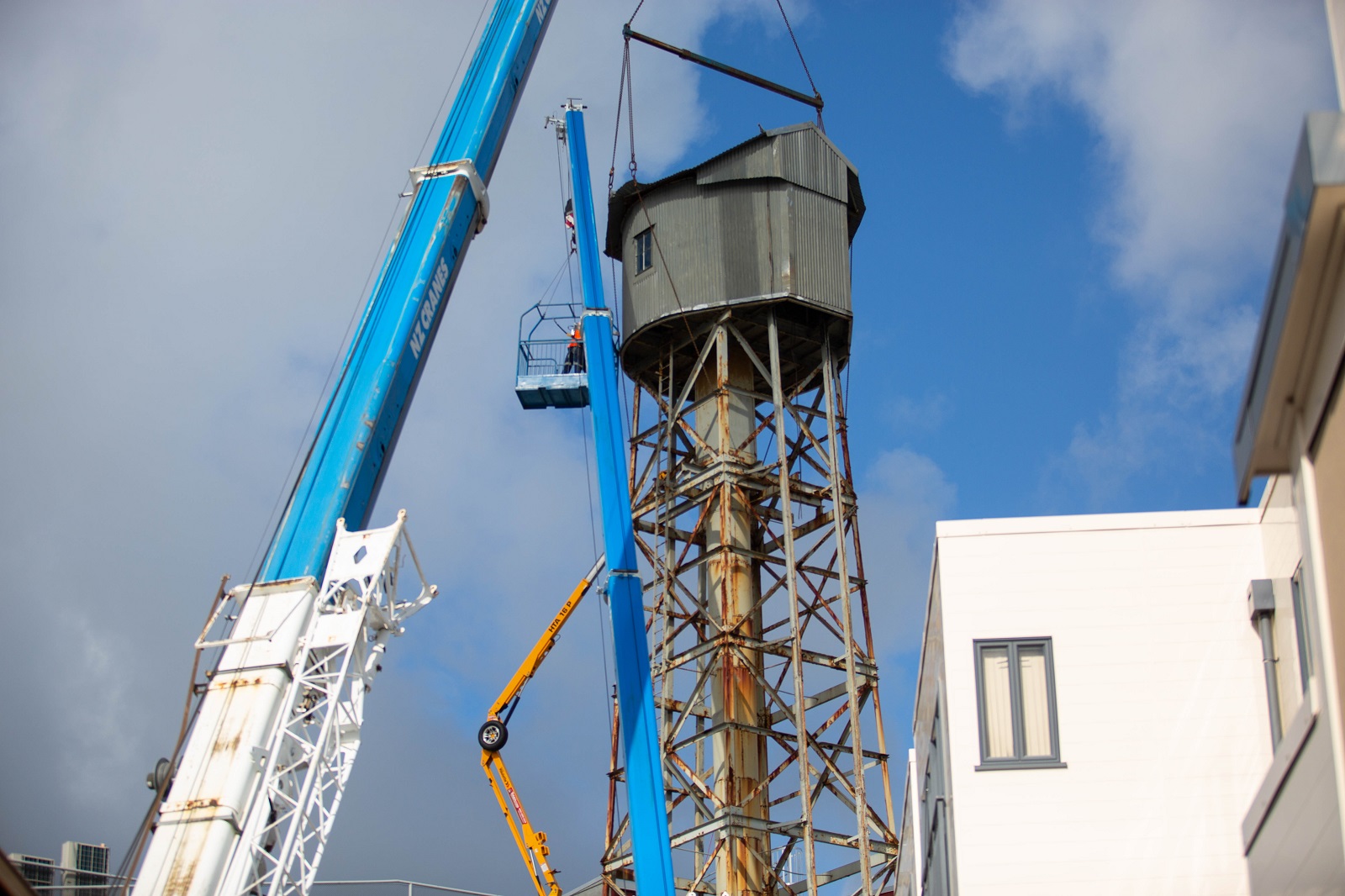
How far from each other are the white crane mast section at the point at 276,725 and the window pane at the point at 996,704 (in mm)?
8577

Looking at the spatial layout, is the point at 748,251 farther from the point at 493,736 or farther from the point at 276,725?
the point at 276,725

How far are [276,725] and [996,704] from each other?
29.3 ft

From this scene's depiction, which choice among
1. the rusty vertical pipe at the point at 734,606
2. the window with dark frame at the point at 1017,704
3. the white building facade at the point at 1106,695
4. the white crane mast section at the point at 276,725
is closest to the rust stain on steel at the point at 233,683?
the white crane mast section at the point at 276,725

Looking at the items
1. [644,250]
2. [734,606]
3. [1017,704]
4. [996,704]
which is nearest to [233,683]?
[996,704]

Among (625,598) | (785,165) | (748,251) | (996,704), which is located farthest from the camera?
(785,165)

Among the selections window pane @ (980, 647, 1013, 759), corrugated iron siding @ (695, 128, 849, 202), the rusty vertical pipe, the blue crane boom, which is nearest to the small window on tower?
corrugated iron siding @ (695, 128, 849, 202)

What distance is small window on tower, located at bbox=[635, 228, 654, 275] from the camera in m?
38.6

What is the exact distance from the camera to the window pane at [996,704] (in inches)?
651

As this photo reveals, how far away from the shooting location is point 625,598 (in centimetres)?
2667

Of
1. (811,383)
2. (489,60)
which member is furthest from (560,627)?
(489,60)

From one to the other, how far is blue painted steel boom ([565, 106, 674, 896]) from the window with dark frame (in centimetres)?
820

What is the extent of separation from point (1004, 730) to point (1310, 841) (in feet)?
24.7

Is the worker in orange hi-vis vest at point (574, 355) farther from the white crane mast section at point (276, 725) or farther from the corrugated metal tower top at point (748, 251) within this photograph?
the white crane mast section at point (276, 725)

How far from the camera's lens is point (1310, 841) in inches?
359
